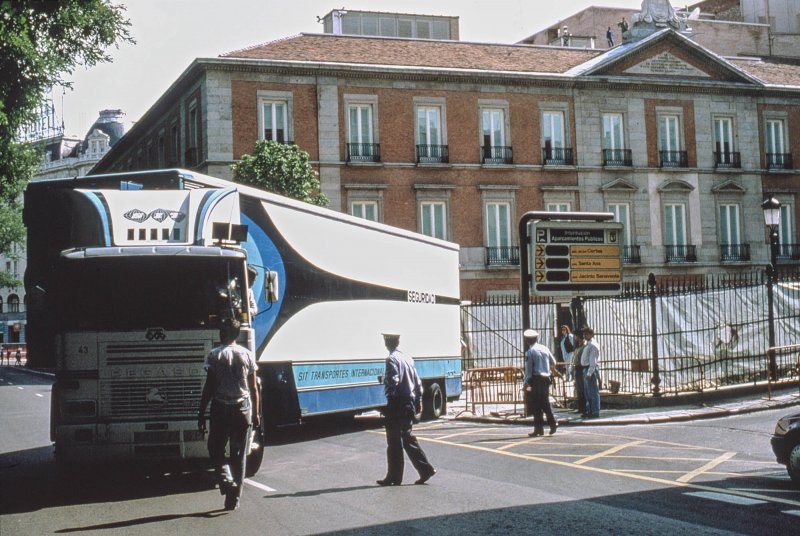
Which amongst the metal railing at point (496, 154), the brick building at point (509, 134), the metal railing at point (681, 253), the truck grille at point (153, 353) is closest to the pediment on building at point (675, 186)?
the brick building at point (509, 134)

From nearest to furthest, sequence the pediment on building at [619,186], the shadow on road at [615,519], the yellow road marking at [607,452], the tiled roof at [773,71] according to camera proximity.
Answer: the shadow on road at [615,519]
the yellow road marking at [607,452]
the pediment on building at [619,186]
the tiled roof at [773,71]

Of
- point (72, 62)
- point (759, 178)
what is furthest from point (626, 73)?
point (72, 62)

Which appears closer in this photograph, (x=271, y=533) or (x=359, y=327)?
(x=271, y=533)

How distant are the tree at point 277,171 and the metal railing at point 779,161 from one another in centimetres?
2384

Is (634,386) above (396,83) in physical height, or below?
below

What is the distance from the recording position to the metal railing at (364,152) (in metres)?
41.5

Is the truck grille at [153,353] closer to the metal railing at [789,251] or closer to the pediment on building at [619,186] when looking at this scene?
the pediment on building at [619,186]

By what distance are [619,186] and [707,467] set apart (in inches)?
1308

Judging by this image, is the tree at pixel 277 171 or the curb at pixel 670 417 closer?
the curb at pixel 670 417

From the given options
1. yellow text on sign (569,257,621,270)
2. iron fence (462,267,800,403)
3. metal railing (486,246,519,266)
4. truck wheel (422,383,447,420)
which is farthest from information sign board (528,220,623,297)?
metal railing (486,246,519,266)

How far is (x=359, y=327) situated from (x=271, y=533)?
9649mm

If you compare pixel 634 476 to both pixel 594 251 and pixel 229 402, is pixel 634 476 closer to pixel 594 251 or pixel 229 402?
pixel 229 402

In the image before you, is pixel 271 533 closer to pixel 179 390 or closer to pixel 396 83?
pixel 179 390

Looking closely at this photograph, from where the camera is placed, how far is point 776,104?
48.4 metres
